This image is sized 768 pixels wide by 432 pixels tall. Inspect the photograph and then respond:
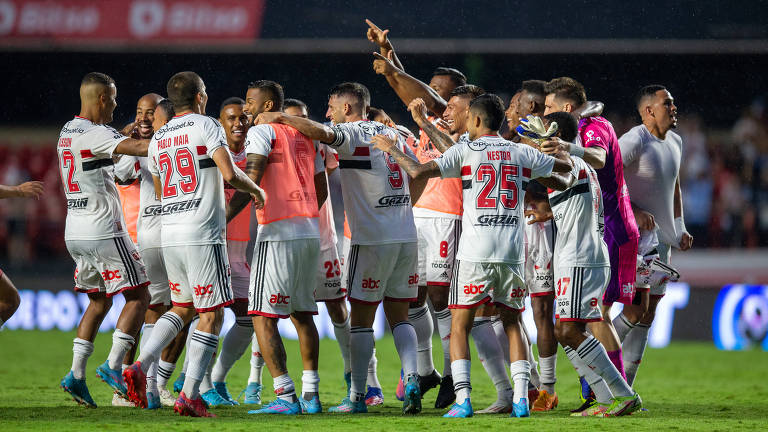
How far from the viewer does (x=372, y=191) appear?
6.91 metres

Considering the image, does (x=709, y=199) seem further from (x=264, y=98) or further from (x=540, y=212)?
(x=264, y=98)

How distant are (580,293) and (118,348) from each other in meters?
3.39

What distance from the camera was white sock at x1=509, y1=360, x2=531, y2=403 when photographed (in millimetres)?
6348

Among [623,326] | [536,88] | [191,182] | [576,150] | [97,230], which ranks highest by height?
[536,88]

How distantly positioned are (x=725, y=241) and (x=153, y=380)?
10686 millimetres

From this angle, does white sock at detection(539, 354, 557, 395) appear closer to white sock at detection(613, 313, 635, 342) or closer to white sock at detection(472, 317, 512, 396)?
white sock at detection(472, 317, 512, 396)

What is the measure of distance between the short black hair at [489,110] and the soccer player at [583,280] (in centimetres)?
43

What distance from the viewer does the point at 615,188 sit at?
705 cm

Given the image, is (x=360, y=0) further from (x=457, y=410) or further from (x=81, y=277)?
(x=457, y=410)

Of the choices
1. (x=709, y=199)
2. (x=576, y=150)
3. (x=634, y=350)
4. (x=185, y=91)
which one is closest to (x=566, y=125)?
(x=576, y=150)

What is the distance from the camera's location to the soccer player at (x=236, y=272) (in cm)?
739

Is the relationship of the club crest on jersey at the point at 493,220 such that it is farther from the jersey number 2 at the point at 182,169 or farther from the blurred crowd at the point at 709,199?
the blurred crowd at the point at 709,199

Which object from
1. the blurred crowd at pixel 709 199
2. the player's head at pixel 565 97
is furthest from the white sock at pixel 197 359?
the blurred crowd at pixel 709 199

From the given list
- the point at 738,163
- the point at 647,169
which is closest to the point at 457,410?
the point at 647,169
